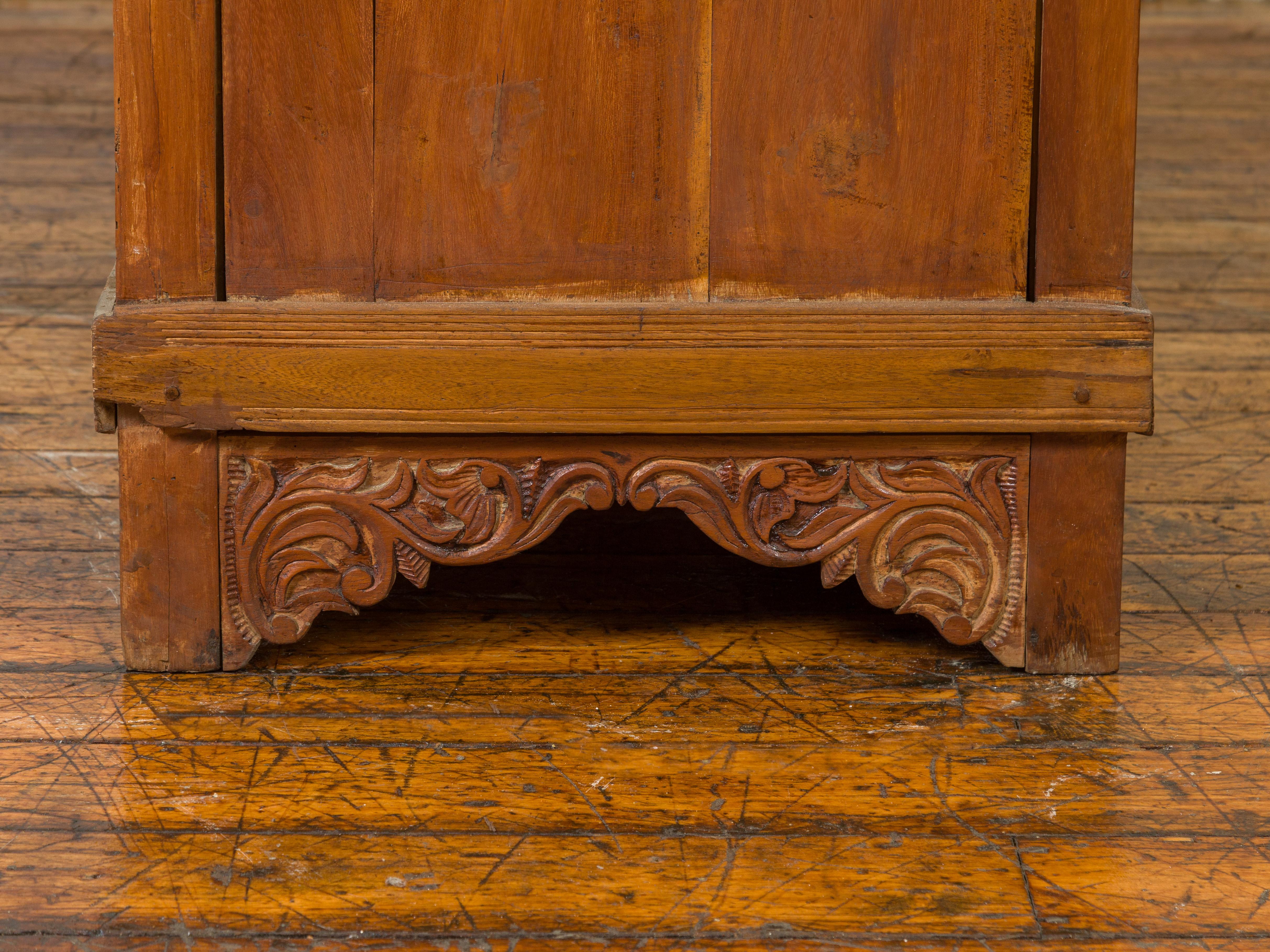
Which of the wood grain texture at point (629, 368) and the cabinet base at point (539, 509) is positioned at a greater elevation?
the wood grain texture at point (629, 368)

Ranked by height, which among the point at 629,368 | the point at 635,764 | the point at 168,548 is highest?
the point at 629,368

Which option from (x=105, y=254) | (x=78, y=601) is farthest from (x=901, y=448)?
(x=105, y=254)

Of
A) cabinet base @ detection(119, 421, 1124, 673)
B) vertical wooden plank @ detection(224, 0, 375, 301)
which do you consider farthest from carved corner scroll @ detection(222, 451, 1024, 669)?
vertical wooden plank @ detection(224, 0, 375, 301)

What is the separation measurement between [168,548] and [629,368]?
53 centimetres

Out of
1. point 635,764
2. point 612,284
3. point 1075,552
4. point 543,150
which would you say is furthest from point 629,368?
point 1075,552

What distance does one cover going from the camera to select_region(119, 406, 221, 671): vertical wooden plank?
1.57m

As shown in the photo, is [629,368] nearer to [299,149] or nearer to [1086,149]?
[299,149]

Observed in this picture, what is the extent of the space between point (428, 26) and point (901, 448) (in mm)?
667

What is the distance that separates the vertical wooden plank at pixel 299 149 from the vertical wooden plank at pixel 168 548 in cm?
18

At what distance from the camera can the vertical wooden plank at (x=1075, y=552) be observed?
1.58 metres

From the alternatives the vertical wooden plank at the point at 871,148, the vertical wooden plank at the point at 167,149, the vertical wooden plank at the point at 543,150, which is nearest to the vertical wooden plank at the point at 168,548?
the vertical wooden plank at the point at 167,149

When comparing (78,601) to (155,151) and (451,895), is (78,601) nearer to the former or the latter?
(155,151)

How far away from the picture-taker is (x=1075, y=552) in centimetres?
160

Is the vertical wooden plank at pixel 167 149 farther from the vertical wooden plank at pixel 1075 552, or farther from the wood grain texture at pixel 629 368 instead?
the vertical wooden plank at pixel 1075 552
